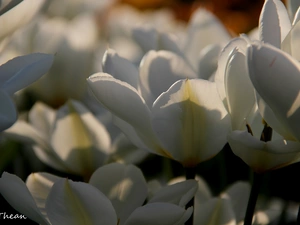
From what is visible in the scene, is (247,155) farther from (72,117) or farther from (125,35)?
(125,35)

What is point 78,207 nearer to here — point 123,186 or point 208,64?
point 123,186

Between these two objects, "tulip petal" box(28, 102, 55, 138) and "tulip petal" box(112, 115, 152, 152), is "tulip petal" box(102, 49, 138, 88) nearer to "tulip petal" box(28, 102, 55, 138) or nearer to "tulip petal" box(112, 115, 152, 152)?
"tulip petal" box(112, 115, 152, 152)

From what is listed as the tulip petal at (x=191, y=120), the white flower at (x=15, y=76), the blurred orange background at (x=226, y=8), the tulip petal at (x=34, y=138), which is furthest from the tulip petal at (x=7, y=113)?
the blurred orange background at (x=226, y=8)

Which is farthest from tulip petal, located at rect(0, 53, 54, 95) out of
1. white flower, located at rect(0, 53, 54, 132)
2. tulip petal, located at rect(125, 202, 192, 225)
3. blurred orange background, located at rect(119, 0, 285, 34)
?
blurred orange background, located at rect(119, 0, 285, 34)

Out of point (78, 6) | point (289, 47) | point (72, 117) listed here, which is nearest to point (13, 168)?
point (72, 117)

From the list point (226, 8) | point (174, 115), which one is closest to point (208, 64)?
point (174, 115)
